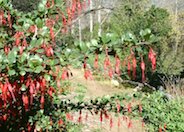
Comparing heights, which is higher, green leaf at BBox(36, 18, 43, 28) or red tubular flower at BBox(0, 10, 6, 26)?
red tubular flower at BBox(0, 10, 6, 26)

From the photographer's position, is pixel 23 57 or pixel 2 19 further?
pixel 2 19

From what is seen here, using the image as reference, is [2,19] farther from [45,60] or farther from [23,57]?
[23,57]

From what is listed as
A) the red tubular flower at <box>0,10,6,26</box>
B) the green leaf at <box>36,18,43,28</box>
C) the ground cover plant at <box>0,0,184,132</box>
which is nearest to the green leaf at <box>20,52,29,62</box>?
the ground cover plant at <box>0,0,184,132</box>

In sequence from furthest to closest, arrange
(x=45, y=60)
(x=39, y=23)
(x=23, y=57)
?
(x=39, y=23), (x=45, y=60), (x=23, y=57)

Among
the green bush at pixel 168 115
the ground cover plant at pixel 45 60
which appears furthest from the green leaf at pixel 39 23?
the green bush at pixel 168 115

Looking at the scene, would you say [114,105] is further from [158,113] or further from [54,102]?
[158,113]

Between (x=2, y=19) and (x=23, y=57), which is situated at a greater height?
(x=2, y=19)

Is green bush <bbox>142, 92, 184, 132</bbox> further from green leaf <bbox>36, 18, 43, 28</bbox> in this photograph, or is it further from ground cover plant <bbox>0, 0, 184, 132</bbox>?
green leaf <bbox>36, 18, 43, 28</bbox>

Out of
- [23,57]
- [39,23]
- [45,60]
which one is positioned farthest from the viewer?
[39,23]

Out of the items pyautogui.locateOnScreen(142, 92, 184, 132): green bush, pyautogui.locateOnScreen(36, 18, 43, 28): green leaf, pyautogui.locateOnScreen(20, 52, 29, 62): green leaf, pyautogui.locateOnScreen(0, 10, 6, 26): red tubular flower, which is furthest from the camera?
pyautogui.locateOnScreen(142, 92, 184, 132): green bush

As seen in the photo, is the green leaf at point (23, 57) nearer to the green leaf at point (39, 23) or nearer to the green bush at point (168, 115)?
the green leaf at point (39, 23)

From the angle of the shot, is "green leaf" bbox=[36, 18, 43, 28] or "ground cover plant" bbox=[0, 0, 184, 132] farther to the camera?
"green leaf" bbox=[36, 18, 43, 28]

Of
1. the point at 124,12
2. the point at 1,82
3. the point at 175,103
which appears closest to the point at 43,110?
the point at 1,82

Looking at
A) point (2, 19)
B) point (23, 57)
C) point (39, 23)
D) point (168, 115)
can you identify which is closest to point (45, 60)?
point (23, 57)
